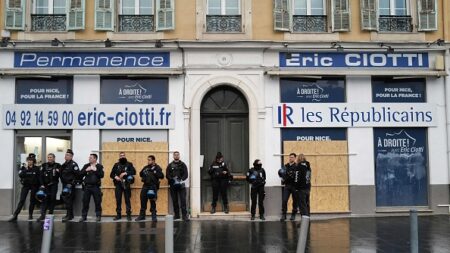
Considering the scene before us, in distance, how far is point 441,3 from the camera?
51.6 feet

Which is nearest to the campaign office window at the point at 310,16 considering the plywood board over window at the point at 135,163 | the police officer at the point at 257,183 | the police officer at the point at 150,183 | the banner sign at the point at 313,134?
the banner sign at the point at 313,134

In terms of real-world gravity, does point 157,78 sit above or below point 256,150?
above

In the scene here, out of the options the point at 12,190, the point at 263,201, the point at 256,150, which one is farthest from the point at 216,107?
the point at 12,190

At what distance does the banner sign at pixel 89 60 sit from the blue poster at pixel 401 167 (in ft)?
22.4

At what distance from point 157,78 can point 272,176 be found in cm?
436

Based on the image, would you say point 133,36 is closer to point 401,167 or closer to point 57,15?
point 57,15

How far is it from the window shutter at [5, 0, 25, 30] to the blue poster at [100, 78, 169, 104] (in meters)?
2.86

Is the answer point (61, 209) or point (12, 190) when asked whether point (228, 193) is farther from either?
point (12, 190)

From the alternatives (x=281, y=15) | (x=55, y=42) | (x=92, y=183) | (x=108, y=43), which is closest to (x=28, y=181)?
(x=92, y=183)

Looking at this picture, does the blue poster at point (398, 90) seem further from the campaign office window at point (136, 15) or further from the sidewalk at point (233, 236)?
the campaign office window at point (136, 15)

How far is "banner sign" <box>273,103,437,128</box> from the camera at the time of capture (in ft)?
49.3

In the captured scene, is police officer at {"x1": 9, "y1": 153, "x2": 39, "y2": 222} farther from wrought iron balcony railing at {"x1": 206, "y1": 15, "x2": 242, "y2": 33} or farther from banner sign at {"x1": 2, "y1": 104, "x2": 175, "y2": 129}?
wrought iron balcony railing at {"x1": 206, "y1": 15, "x2": 242, "y2": 33}

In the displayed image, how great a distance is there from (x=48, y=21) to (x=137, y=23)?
2.60m

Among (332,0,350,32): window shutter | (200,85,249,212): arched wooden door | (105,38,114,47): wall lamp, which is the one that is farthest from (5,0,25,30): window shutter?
(332,0,350,32): window shutter
